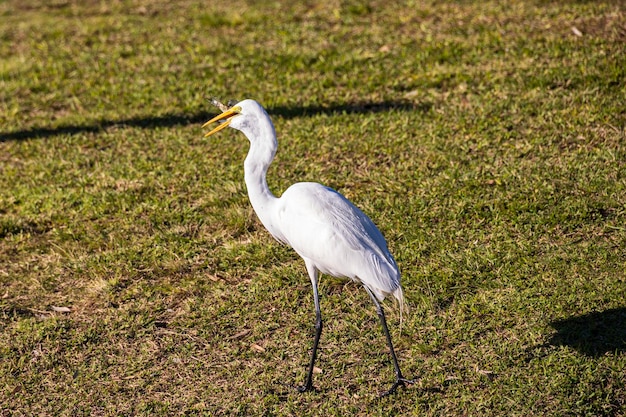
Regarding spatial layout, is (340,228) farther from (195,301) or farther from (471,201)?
(471,201)

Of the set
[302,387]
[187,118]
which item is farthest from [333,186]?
[302,387]

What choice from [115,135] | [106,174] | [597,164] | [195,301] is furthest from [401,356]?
[115,135]

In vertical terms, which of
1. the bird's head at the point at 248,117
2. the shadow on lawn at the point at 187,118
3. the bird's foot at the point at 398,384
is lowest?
the bird's foot at the point at 398,384

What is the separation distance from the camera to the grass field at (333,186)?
4.30 metres

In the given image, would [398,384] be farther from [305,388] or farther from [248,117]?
[248,117]

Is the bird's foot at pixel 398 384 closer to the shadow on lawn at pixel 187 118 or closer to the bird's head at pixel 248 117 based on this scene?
the bird's head at pixel 248 117

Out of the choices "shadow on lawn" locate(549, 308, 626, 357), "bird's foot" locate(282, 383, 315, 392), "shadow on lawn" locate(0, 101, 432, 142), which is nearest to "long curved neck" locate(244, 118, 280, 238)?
"bird's foot" locate(282, 383, 315, 392)

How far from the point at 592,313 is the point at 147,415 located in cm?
249

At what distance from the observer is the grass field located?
4.30 m

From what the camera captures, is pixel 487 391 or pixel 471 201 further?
pixel 471 201

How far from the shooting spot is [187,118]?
7.16m

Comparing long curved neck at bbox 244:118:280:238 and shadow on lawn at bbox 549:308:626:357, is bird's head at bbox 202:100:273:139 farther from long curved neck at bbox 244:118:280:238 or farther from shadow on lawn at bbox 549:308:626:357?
shadow on lawn at bbox 549:308:626:357

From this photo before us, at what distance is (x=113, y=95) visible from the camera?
7.57 meters

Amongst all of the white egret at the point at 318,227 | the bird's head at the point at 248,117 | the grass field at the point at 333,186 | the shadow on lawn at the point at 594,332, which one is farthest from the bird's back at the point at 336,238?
the shadow on lawn at the point at 594,332
